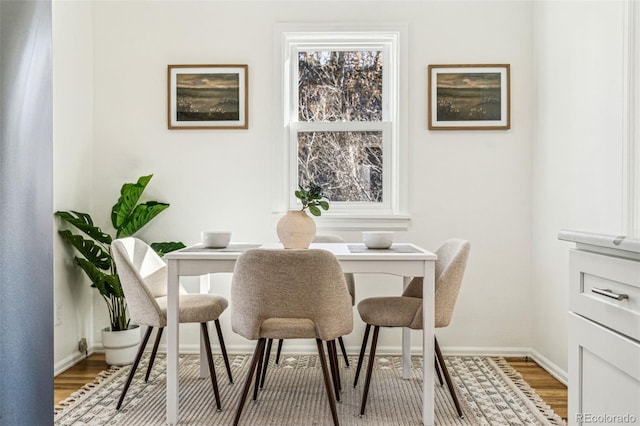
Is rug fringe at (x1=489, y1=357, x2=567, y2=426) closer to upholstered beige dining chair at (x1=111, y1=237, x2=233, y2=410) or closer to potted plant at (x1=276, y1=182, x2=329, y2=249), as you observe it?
potted plant at (x1=276, y1=182, x2=329, y2=249)

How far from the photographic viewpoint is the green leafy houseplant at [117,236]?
3.23 meters

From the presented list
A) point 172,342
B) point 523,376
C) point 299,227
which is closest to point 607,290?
point 299,227

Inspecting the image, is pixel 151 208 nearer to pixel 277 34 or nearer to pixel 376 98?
pixel 277 34

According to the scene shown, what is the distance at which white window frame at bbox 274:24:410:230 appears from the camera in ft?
11.9

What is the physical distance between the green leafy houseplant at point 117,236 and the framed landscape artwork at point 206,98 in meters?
0.50

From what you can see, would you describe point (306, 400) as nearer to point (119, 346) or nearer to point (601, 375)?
point (119, 346)

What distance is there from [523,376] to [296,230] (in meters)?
1.62

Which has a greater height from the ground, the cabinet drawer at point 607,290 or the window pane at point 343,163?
the window pane at point 343,163

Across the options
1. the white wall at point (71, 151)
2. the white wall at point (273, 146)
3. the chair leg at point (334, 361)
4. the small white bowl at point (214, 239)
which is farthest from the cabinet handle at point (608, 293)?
the white wall at point (71, 151)

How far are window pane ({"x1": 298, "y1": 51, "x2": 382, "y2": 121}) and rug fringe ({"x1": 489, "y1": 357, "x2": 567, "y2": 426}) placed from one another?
182 centimetres

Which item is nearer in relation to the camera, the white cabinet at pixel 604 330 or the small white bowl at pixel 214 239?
the white cabinet at pixel 604 330

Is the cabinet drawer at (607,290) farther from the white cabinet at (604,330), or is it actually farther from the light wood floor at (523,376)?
the light wood floor at (523,376)

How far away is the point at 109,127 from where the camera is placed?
3.70 m

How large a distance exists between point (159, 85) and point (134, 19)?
47 cm
